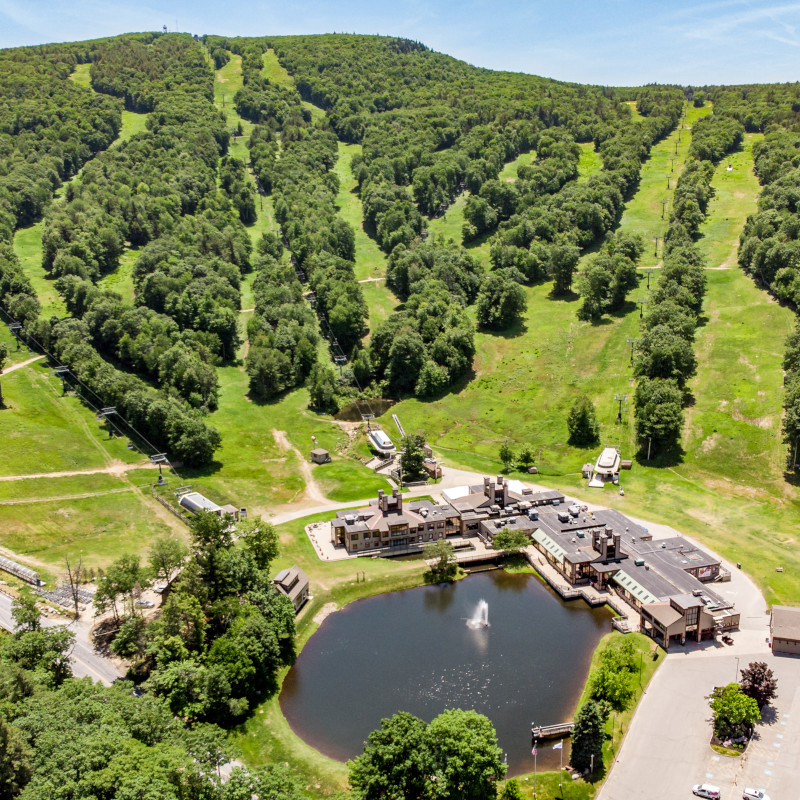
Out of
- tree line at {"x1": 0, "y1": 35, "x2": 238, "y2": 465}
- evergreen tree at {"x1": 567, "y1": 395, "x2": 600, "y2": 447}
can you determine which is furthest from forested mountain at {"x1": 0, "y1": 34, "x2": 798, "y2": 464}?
evergreen tree at {"x1": 567, "y1": 395, "x2": 600, "y2": 447}

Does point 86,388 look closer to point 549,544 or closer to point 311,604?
point 311,604

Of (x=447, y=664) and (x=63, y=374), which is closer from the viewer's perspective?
(x=447, y=664)

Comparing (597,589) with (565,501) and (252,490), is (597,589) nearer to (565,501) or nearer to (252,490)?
(565,501)

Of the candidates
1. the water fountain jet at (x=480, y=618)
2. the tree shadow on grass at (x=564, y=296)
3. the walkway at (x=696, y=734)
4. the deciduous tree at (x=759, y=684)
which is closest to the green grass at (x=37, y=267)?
the tree shadow on grass at (x=564, y=296)

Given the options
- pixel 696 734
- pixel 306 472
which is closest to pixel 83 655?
pixel 306 472

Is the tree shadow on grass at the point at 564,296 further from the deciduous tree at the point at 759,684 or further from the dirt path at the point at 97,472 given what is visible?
the deciduous tree at the point at 759,684
